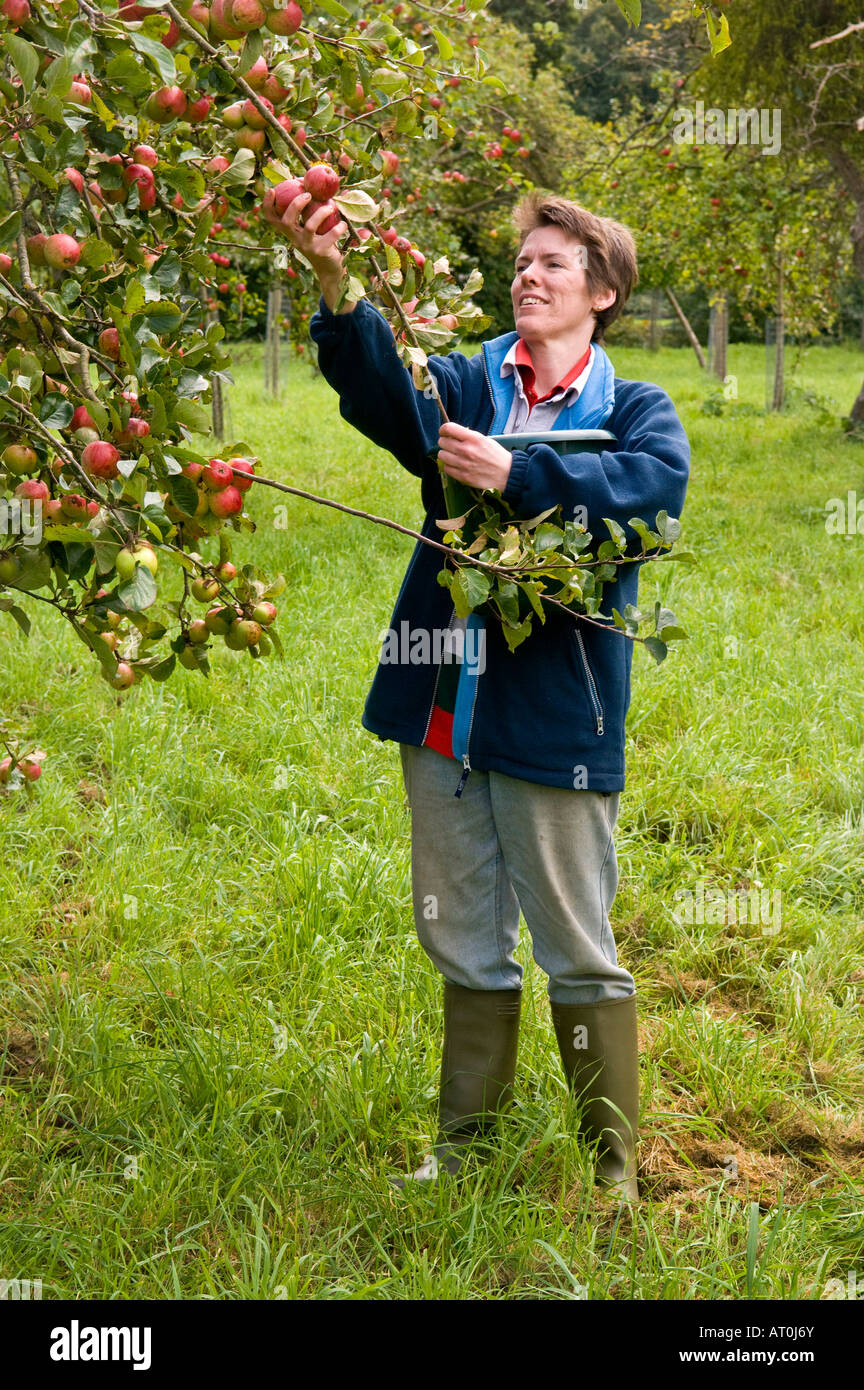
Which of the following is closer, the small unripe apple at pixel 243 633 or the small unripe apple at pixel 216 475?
the small unripe apple at pixel 216 475

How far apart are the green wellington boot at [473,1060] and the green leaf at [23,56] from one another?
157 centimetres

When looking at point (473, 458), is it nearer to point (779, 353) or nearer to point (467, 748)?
point (467, 748)

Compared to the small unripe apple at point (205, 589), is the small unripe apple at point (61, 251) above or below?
above

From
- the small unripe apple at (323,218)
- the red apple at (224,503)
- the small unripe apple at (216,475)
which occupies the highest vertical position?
the small unripe apple at (323,218)

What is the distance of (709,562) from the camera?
568 cm

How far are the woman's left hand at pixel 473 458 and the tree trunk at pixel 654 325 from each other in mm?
23404

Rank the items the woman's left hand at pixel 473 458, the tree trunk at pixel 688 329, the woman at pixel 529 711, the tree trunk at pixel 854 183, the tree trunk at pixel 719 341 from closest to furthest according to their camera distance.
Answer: the woman's left hand at pixel 473 458 < the woman at pixel 529 711 < the tree trunk at pixel 854 183 < the tree trunk at pixel 688 329 < the tree trunk at pixel 719 341

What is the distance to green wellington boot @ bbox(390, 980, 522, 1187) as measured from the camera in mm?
2133

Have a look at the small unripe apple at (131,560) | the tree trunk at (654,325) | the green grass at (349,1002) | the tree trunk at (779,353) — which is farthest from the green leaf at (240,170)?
the tree trunk at (654,325)

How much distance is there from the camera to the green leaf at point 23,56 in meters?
1.09

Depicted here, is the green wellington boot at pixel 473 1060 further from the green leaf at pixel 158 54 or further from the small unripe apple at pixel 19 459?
the green leaf at pixel 158 54

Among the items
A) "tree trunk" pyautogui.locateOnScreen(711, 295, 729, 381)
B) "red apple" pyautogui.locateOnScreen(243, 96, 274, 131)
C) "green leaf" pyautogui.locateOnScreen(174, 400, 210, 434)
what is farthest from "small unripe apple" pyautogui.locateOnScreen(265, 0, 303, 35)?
"tree trunk" pyautogui.locateOnScreen(711, 295, 729, 381)

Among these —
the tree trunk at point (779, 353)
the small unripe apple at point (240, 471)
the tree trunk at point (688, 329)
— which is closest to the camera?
the small unripe apple at point (240, 471)

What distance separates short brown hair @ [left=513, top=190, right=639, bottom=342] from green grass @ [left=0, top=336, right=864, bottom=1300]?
145cm
